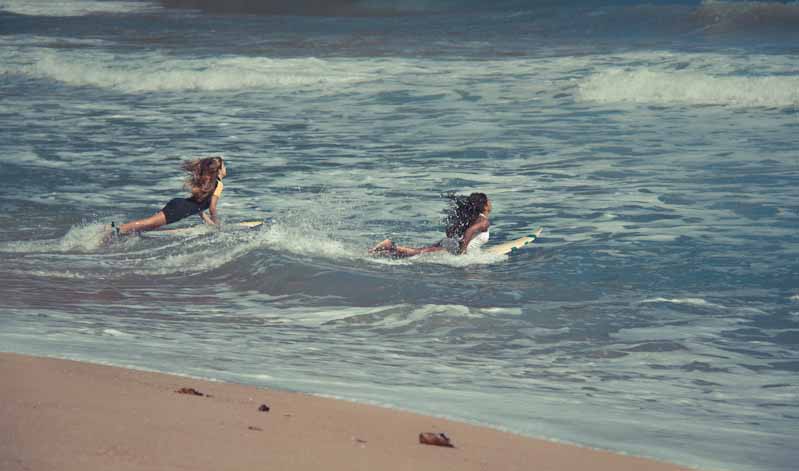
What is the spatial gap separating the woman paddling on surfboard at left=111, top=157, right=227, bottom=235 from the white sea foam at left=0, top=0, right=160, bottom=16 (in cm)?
5445

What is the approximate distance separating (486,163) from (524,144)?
206 centimetres

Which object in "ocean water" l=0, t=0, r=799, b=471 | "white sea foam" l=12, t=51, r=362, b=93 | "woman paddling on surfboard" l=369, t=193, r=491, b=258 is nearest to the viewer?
"ocean water" l=0, t=0, r=799, b=471

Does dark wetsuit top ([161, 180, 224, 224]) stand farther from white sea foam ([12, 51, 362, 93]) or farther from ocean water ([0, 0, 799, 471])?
white sea foam ([12, 51, 362, 93])

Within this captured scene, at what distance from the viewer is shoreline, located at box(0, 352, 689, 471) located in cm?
399

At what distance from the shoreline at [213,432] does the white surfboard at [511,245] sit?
6.34 metres

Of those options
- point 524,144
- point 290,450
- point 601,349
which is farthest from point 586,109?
point 290,450

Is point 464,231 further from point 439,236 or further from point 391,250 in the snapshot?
point 439,236

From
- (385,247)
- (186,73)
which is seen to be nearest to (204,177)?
(385,247)

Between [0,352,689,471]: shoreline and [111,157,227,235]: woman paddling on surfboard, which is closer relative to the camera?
[0,352,689,471]: shoreline

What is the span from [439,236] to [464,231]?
3.72 feet

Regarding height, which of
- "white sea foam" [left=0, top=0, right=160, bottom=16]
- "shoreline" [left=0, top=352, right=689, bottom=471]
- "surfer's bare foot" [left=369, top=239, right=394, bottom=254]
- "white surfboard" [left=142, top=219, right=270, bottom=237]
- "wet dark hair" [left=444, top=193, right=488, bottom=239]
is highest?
"white sea foam" [left=0, top=0, right=160, bottom=16]

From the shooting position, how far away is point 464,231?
12.0m

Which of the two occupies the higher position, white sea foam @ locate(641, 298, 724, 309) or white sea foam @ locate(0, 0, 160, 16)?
white sea foam @ locate(0, 0, 160, 16)

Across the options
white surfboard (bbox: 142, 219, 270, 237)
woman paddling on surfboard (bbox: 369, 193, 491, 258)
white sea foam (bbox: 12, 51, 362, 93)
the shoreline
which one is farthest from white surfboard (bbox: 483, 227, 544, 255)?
white sea foam (bbox: 12, 51, 362, 93)
